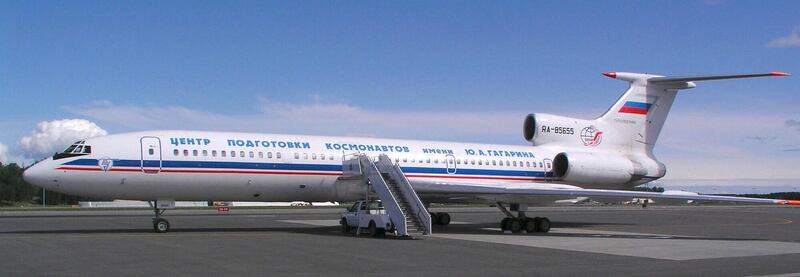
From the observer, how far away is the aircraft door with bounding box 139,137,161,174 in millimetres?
24016

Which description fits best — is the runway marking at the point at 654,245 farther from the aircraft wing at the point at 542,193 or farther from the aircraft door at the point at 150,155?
the aircraft door at the point at 150,155

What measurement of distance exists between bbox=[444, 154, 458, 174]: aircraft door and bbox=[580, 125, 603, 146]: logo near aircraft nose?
6.64 m

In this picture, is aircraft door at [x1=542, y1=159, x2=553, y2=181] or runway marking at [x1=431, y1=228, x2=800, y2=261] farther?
aircraft door at [x1=542, y1=159, x2=553, y2=181]

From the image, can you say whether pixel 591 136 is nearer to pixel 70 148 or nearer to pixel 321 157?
pixel 321 157

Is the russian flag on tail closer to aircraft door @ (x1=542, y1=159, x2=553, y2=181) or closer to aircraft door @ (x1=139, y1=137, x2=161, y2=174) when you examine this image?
aircraft door @ (x1=542, y1=159, x2=553, y2=181)

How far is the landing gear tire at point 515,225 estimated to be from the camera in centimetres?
2678

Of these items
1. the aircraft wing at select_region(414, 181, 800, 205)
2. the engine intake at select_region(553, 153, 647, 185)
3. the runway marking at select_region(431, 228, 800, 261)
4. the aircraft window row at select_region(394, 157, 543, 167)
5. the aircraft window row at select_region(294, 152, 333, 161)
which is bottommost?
the runway marking at select_region(431, 228, 800, 261)

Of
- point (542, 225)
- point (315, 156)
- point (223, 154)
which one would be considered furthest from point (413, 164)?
point (223, 154)

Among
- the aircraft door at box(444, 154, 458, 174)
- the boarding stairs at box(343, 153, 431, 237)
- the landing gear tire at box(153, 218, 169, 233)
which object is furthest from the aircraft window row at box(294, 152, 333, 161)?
the aircraft door at box(444, 154, 458, 174)

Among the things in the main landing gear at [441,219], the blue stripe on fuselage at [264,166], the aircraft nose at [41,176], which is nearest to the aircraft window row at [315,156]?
the blue stripe on fuselage at [264,166]

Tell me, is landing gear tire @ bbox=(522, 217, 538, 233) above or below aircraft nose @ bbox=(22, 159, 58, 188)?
below

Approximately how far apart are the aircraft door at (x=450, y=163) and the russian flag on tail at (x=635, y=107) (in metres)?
8.54

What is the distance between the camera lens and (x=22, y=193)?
99688 millimetres

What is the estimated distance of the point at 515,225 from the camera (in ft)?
88.0
